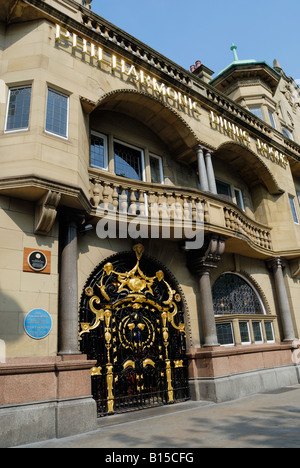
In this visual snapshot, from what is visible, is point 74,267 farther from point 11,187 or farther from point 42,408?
point 42,408

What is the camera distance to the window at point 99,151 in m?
11.3

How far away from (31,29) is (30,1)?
2.13 ft

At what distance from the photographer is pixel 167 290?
36.6 feet

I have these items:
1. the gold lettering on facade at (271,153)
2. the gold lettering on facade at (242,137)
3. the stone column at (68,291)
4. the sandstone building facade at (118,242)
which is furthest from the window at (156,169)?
the gold lettering on facade at (271,153)

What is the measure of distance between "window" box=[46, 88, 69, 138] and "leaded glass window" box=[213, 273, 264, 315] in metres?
7.87

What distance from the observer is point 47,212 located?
25.5 ft

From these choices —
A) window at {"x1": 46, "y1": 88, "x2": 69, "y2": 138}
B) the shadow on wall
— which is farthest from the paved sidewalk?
window at {"x1": 46, "y1": 88, "x2": 69, "y2": 138}

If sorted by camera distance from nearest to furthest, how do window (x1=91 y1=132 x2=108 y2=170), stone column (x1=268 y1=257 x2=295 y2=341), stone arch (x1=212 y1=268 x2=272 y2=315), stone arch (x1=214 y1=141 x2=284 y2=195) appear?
1. window (x1=91 y1=132 x2=108 y2=170)
2. stone arch (x1=212 y1=268 x2=272 y2=315)
3. stone column (x1=268 y1=257 x2=295 y2=341)
4. stone arch (x1=214 y1=141 x2=284 y2=195)

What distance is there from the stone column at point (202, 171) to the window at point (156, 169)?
4.72ft

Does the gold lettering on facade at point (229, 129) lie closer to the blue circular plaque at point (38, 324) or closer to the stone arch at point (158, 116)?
the stone arch at point (158, 116)

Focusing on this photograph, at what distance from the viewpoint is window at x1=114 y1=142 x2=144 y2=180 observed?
11992 millimetres

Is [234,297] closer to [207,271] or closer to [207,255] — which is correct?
[207,271]

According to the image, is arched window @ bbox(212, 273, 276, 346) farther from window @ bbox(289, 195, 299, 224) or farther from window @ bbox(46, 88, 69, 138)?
window @ bbox(46, 88, 69, 138)
